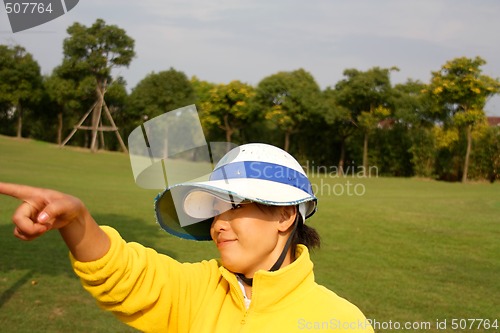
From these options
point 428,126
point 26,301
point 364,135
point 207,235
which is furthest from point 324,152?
point 207,235

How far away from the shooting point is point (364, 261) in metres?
9.16

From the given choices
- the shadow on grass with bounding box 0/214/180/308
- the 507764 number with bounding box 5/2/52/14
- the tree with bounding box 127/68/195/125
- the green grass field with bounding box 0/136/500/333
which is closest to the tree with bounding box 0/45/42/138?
the tree with bounding box 127/68/195/125

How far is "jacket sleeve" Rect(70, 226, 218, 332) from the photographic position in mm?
1810

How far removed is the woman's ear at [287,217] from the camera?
2111 millimetres

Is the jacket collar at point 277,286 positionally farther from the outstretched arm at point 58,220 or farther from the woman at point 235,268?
the outstretched arm at point 58,220

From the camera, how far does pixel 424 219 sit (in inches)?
553

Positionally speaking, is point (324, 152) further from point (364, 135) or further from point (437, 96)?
point (437, 96)

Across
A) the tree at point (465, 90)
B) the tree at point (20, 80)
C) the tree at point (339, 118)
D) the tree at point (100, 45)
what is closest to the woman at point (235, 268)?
the tree at point (100, 45)

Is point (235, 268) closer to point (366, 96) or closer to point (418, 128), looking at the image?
point (366, 96)

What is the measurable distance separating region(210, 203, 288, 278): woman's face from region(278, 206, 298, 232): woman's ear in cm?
3

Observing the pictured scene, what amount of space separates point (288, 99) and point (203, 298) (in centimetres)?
3482

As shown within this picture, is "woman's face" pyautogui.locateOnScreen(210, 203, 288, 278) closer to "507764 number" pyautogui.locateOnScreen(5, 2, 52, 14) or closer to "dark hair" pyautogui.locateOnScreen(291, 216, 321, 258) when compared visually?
"dark hair" pyautogui.locateOnScreen(291, 216, 321, 258)

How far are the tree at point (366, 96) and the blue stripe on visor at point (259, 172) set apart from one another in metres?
33.3

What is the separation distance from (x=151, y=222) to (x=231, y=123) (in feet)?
77.8
